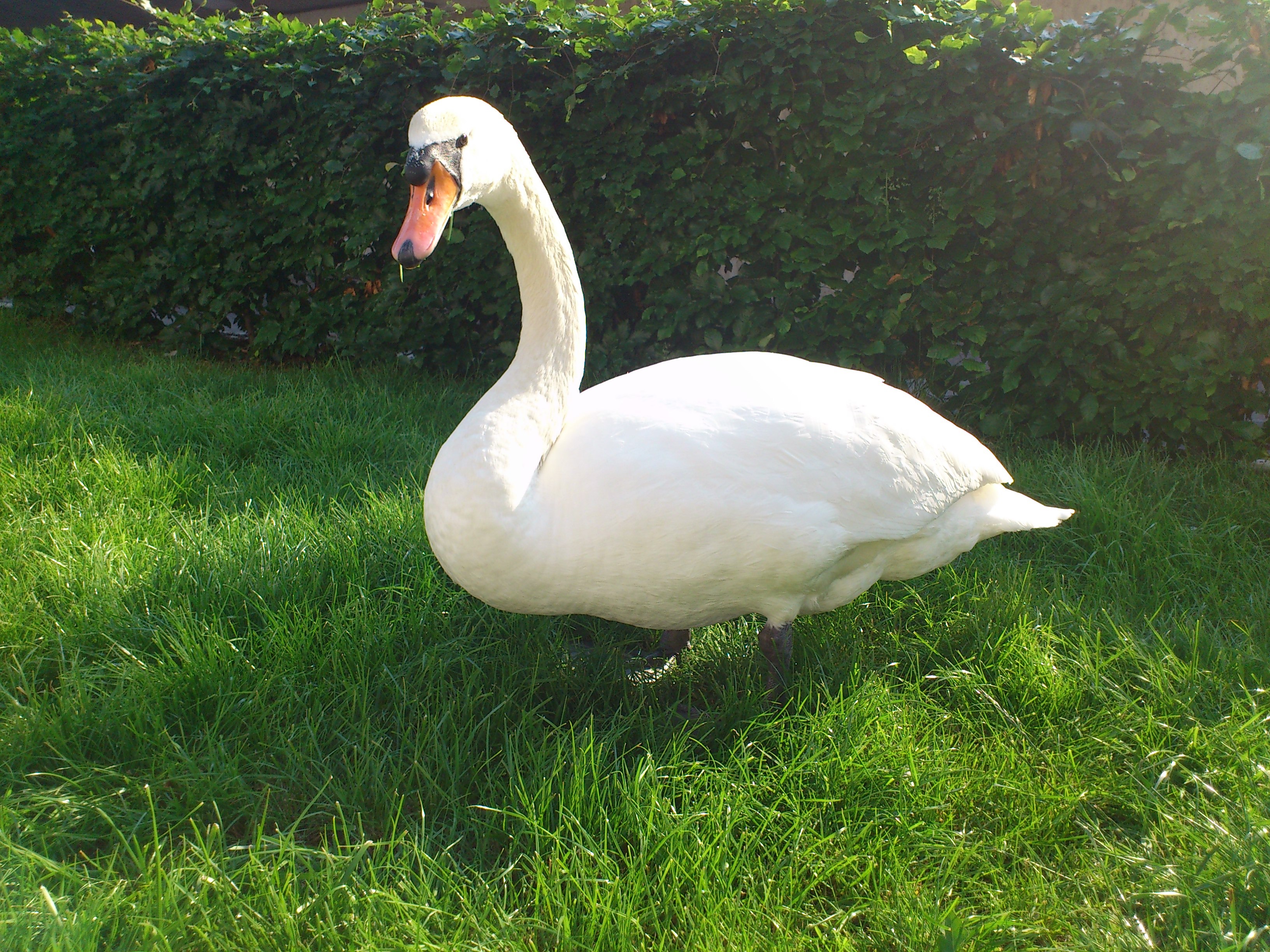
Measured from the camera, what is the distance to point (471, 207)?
500 cm

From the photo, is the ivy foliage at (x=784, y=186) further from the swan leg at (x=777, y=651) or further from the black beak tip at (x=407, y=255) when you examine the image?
the black beak tip at (x=407, y=255)

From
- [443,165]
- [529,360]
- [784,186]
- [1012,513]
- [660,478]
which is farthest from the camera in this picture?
[784,186]

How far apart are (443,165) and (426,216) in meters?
0.13

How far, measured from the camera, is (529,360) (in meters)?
2.34

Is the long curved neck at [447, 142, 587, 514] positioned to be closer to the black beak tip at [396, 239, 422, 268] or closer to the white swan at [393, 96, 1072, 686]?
the white swan at [393, 96, 1072, 686]

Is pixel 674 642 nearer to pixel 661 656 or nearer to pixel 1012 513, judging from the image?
pixel 661 656

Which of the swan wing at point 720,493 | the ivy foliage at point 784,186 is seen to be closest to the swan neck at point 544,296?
the swan wing at point 720,493

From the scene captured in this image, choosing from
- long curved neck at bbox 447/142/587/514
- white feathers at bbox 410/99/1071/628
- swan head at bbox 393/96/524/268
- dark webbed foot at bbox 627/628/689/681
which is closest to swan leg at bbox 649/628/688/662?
dark webbed foot at bbox 627/628/689/681

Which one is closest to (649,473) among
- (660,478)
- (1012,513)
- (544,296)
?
(660,478)

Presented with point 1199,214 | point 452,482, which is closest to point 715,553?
point 452,482

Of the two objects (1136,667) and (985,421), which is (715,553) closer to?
(1136,667)

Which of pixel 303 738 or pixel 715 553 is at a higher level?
pixel 715 553

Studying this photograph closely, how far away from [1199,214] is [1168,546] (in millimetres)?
1434

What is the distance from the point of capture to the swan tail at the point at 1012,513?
2543mm
